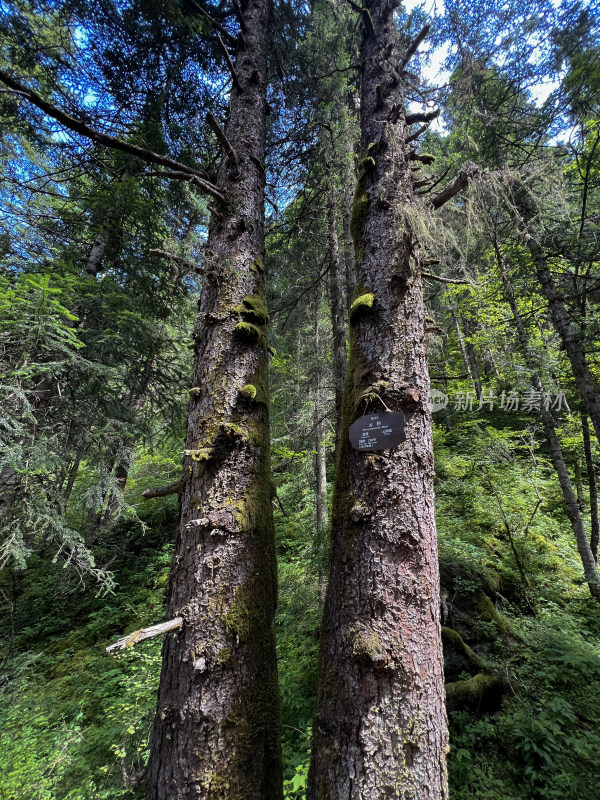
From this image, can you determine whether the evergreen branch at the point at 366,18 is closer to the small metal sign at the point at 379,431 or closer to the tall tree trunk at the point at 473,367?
the small metal sign at the point at 379,431

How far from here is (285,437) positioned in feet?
18.0

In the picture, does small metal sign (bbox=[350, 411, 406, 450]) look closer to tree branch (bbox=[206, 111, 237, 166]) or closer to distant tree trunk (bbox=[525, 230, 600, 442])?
tree branch (bbox=[206, 111, 237, 166])

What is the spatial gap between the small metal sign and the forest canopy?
13 millimetres

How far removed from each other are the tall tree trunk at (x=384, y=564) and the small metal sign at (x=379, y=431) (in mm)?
55

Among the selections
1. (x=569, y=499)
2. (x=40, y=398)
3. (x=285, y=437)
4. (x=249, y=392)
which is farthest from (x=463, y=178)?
(x=569, y=499)

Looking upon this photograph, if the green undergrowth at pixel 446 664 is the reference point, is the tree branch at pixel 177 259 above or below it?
above

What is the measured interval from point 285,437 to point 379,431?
3686 mm

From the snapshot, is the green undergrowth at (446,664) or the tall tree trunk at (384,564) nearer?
the tall tree trunk at (384,564)

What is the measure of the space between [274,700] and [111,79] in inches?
Answer: 311

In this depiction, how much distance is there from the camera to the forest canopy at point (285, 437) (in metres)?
1.68

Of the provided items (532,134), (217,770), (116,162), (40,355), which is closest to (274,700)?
(217,770)

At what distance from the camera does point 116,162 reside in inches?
228

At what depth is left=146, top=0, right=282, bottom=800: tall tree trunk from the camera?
162 cm

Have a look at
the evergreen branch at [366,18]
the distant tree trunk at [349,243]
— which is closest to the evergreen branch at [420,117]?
the evergreen branch at [366,18]
